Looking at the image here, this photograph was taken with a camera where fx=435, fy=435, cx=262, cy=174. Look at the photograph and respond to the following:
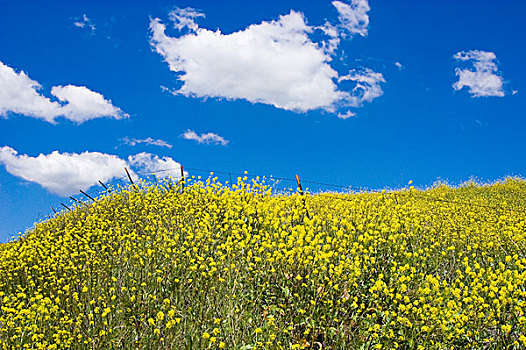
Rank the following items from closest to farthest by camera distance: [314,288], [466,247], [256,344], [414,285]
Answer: [256,344]
[314,288]
[414,285]
[466,247]

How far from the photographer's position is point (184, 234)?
6.61m

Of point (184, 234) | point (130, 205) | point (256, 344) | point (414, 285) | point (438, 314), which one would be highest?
point (130, 205)

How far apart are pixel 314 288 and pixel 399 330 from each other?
95 centimetres

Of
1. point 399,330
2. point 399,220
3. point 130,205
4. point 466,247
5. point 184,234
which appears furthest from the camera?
point 130,205

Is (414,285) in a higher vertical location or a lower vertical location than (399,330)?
higher

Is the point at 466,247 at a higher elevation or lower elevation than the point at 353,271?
higher

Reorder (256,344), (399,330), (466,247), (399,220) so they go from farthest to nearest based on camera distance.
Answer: (466,247) < (399,220) < (399,330) < (256,344)

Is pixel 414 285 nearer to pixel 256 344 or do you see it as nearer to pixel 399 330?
pixel 399 330

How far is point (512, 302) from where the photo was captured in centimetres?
449

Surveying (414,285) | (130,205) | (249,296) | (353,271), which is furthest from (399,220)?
(130,205)

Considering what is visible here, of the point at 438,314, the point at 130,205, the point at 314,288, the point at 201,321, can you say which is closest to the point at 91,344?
the point at 201,321

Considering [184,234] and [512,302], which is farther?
[184,234]

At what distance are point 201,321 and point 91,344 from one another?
4.32 ft

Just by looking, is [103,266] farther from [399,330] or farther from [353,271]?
[399,330]
